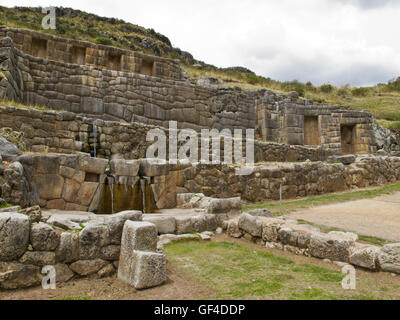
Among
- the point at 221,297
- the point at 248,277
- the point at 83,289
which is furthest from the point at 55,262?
the point at 248,277

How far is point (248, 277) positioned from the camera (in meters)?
3.66

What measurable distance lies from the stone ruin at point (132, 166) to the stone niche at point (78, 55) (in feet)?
0.25

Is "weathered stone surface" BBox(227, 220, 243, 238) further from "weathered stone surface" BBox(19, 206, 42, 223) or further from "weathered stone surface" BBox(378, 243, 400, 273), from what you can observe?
"weathered stone surface" BBox(19, 206, 42, 223)

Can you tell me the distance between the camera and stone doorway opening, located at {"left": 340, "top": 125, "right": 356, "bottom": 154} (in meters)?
19.6

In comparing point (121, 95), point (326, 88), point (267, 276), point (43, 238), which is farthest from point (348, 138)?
point (43, 238)

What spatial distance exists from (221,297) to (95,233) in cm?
156

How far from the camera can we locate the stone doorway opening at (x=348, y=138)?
773 inches

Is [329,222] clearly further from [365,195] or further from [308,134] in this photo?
[308,134]

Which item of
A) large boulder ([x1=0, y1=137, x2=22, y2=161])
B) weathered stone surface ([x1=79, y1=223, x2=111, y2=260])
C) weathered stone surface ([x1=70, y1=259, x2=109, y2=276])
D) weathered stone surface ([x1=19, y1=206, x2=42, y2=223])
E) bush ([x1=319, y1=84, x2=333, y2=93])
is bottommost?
weathered stone surface ([x1=70, y1=259, x2=109, y2=276])

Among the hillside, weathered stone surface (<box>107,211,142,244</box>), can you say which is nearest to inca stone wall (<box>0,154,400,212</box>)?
weathered stone surface (<box>107,211,142,244</box>)

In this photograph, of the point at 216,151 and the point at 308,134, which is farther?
the point at 308,134

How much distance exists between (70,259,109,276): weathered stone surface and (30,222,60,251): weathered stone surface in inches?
12.9

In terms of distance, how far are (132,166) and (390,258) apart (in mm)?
5196

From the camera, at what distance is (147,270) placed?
3262 mm
